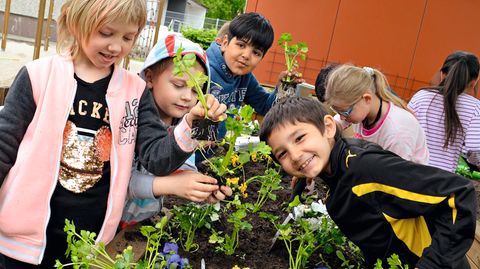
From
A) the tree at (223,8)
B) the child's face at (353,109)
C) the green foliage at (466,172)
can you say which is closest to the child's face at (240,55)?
the child's face at (353,109)

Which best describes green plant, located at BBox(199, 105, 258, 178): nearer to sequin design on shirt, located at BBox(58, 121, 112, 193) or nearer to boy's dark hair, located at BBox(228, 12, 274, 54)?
sequin design on shirt, located at BBox(58, 121, 112, 193)

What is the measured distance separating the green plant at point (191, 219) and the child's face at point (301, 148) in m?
0.36

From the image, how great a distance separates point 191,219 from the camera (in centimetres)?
180

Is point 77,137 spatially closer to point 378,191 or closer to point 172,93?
point 172,93

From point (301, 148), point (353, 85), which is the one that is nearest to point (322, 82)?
point (353, 85)

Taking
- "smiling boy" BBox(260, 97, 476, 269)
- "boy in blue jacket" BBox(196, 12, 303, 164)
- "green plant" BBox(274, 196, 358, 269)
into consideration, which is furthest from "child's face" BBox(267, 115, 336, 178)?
"boy in blue jacket" BBox(196, 12, 303, 164)

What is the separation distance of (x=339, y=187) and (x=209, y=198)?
524 mm

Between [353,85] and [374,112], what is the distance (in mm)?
204

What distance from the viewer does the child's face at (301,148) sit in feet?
5.54

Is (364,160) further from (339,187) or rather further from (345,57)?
(345,57)

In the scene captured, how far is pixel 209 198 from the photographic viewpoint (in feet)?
4.87

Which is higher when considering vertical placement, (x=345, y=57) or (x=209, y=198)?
(x=345, y=57)

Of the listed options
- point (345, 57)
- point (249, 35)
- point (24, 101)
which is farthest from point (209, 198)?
point (345, 57)

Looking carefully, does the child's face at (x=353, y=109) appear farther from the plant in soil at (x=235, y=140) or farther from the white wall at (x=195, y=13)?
the white wall at (x=195, y=13)
